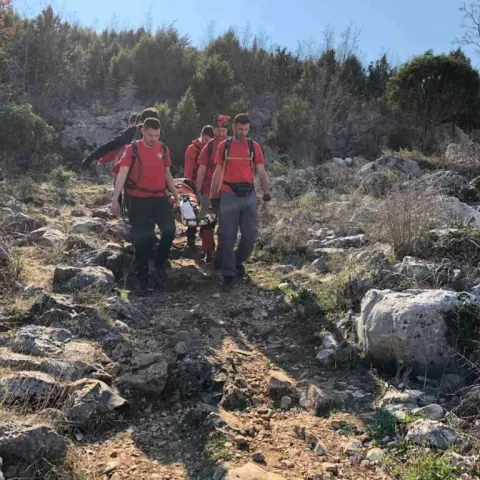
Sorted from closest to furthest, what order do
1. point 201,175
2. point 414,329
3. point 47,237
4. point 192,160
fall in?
point 414,329 → point 47,237 → point 201,175 → point 192,160

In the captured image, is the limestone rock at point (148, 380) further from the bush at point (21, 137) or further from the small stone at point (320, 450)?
the bush at point (21, 137)

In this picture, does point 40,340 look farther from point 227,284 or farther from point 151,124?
point 151,124

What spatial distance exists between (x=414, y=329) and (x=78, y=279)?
9.45 feet

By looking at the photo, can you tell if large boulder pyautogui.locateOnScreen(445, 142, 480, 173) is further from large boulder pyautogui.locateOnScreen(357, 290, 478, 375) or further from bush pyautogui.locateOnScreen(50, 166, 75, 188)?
bush pyautogui.locateOnScreen(50, 166, 75, 188)

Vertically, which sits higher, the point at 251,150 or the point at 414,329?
the point at 251,150

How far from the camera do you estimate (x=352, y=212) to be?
6.93 meters

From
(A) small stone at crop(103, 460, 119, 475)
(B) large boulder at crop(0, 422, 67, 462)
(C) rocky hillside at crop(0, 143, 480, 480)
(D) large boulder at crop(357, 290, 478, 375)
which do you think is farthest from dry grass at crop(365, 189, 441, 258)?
(B) large boulder at crop(0, 422, 67, 462)

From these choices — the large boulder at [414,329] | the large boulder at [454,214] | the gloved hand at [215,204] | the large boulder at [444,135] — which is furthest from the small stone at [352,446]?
the large boulder at [444,135]

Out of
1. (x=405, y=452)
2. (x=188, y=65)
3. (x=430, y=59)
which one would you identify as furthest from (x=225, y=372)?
(x=188, y=65)

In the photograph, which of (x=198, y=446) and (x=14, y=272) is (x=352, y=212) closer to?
(x=14, y=272)

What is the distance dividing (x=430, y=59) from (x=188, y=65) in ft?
24.9

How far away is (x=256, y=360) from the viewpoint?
3885 mm

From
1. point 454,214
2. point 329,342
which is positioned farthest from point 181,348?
point 454,214

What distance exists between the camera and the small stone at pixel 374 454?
2666 millimetres
